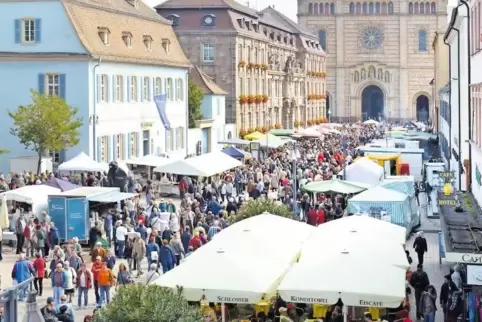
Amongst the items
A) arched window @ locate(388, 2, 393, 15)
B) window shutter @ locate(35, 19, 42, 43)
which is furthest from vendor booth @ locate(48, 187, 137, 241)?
arched window @ locate(388, 2, 393, 15)

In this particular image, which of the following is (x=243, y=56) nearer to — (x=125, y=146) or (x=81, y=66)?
(x=125, y=146)

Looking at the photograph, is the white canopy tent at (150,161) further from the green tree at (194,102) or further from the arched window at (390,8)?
the arched window at (390,8)

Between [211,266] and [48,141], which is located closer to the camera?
[211,266]

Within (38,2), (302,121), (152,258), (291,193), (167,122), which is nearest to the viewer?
(152,258)

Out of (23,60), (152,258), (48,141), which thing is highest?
(23,60)

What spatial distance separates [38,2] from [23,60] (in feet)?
8.10

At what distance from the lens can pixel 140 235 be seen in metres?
26.7

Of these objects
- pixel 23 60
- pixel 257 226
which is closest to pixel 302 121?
pixel 23 60

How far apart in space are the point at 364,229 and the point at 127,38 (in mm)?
29106

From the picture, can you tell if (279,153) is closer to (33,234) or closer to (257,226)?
(33,234)

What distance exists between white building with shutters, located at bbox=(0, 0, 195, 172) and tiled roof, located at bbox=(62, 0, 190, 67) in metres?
0.06

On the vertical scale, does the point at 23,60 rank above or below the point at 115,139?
above

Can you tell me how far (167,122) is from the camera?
5028 cm

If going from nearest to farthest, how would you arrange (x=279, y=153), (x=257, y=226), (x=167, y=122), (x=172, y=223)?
(x=257, y=226) → (x=172, y=223) → (x=167, y=122) → (x=279, y=153)
